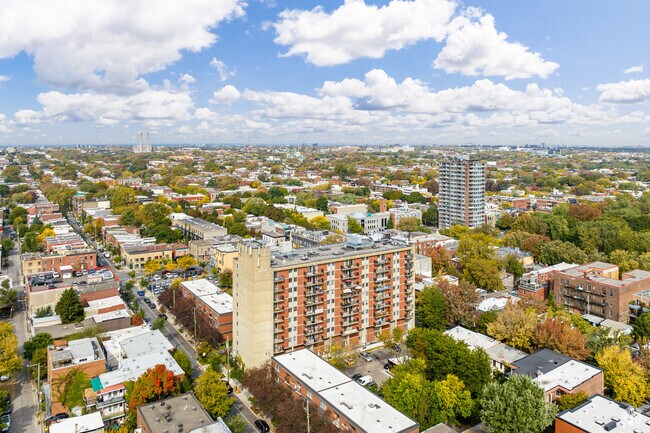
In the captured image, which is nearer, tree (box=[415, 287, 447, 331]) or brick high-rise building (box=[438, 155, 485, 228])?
tree (box=[415, 287, 447, 331])

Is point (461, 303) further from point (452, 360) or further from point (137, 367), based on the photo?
point (137, 367)

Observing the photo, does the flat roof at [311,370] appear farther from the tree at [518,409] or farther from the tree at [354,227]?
the tree at [354,227]

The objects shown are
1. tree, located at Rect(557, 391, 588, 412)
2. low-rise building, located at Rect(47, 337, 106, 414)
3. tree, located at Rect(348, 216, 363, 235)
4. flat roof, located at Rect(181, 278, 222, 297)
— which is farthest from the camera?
tree, located at Rect(348, 216, 363, 235)

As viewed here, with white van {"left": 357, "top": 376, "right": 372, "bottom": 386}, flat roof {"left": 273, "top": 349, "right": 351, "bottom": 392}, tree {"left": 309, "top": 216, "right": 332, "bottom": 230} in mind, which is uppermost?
tree {"left": 309, "top": 216, "right": 332, "bottom": 230}

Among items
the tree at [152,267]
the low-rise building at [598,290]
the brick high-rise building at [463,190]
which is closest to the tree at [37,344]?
the tree at [152,267]

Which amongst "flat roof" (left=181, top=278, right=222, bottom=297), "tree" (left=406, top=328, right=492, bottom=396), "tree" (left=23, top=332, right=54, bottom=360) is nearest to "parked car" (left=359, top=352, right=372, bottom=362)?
"tree" (left=406, top=328, right=492, bottom=396)

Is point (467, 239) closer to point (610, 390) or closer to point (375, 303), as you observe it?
point (375, 303)

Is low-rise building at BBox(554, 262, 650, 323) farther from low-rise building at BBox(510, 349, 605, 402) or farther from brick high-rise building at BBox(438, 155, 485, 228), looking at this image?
brick high-rise building at BBox(438, 155, 485, 228)
